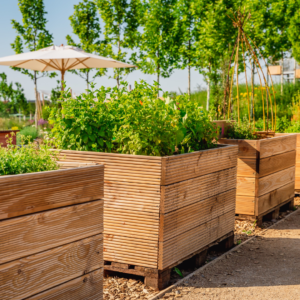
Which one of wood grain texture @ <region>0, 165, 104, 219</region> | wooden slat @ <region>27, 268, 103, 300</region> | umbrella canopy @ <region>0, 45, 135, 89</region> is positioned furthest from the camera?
umbrella canopy @ <region>0, 45, 135, 89</region>

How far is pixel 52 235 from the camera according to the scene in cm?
194

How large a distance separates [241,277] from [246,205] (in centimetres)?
147

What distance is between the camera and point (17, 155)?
210cm

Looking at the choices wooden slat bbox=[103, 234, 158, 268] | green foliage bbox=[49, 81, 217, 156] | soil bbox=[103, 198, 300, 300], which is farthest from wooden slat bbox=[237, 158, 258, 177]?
wooden slat bbox=[103, 234, 158, 268]

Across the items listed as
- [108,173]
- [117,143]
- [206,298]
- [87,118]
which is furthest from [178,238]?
[87,118]

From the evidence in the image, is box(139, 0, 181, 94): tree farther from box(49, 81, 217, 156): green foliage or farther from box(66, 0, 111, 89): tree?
box(49, 81, 217, 156): green foliage

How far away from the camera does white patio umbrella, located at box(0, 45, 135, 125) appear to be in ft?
27.1

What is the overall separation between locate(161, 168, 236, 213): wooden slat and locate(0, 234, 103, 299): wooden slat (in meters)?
0.67

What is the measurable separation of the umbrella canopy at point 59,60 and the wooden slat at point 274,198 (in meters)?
5.12

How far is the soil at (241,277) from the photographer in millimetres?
2768

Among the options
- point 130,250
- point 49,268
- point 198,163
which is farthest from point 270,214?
point 49,268

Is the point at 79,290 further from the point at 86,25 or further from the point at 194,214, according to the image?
the point at 86,25

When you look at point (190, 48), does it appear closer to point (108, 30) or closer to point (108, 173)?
point (108, 30)

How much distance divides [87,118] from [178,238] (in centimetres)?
114
